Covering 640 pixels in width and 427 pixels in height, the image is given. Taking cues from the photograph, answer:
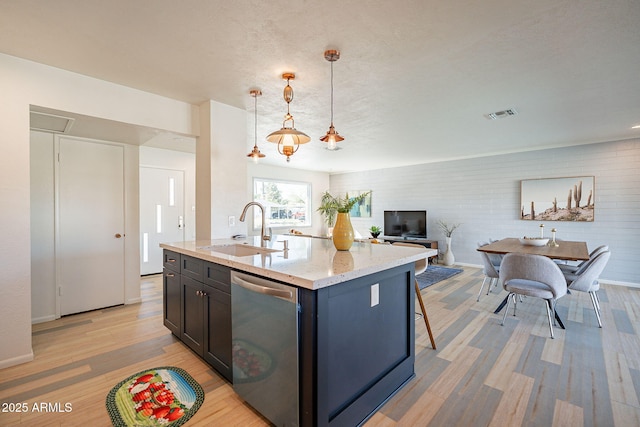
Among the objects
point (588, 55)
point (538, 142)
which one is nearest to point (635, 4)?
point (588, 55)

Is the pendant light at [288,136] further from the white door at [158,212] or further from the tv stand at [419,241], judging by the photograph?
the tv stand at [419,241]

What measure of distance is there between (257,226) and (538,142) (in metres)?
6.19

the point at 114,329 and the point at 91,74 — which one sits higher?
the point at 91,74

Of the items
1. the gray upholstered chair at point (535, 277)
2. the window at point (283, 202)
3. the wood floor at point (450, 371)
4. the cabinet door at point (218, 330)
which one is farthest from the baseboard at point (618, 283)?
the window at point (283, 202)

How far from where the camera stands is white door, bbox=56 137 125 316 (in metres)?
3.34

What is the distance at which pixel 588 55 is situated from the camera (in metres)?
2.26

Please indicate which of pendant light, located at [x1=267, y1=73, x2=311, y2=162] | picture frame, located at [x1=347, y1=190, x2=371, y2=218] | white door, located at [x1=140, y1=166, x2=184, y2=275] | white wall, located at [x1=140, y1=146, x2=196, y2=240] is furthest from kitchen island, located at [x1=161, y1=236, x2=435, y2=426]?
picture frame, located at [x1=347, y1=190, x2=371, y2=218]

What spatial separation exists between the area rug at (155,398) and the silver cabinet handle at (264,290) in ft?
2.85

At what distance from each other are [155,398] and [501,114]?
14.9 ft

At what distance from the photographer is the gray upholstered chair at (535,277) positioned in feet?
9.23

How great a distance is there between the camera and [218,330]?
204cm

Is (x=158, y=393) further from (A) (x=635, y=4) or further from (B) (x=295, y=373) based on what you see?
(A) (x=635, y=4)

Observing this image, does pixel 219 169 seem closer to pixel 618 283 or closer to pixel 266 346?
pixel 266 346

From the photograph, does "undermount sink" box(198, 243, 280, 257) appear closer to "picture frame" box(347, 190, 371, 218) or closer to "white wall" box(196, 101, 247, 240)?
"white wall" box(196, 101, 247, 240)
